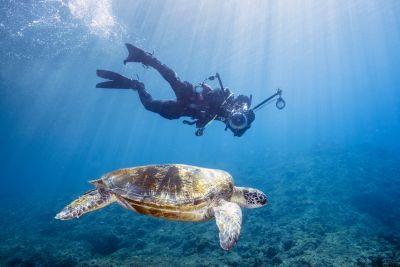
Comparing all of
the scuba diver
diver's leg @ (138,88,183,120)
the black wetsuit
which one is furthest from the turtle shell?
diver's leg @ (138,88,183,120)

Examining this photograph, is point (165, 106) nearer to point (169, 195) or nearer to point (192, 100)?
point (192, 100)

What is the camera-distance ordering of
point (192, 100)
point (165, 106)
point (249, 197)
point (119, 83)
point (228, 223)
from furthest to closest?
1. point (119, 83)
2. point (165, 106)
3. point (192, 100)
4. point (249, 197)
5. point (228, 223)

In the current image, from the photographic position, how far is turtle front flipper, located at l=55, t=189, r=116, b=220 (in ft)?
12.4

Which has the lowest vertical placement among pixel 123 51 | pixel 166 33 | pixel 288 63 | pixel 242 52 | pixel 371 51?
pixel 123 51

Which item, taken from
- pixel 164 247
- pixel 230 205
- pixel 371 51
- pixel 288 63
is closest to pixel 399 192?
pixel 164 247

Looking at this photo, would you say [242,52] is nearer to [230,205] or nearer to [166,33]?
[166,33]

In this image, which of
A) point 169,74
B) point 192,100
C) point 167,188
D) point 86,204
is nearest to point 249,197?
point 167,188

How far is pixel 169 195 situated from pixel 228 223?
0.95 m

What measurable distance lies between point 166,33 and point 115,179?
2063 cm

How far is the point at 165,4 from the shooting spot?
18.8 m

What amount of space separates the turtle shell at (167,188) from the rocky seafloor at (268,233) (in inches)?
142

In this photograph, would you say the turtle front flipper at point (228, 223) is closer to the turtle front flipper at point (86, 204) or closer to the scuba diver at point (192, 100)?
the turtle front flipper at point (86, 204)

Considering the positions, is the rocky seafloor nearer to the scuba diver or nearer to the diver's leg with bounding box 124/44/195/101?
the scuba diver

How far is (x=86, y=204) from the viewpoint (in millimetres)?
4012
